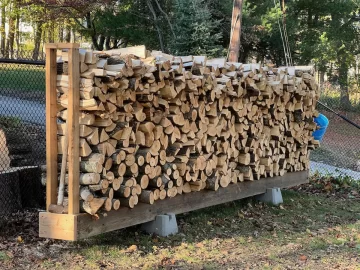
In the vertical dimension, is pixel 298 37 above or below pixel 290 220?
above

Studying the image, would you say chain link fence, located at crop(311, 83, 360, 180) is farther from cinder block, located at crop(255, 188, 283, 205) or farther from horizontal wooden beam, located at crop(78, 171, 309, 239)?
horizontal wooden beam, located at crop(78, 171, 309, 239)

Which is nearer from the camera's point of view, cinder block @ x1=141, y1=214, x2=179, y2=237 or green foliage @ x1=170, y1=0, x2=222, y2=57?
cinder block @ x1=141, y1=214, x2=179, y2=237

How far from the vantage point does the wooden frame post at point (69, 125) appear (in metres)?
4.30

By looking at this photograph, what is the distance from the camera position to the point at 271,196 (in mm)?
7430

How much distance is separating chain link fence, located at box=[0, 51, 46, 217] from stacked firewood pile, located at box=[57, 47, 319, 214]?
1.47 meters

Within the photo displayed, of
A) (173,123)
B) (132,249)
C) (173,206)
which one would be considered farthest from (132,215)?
(173,123)

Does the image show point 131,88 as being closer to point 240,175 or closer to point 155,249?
point 155,249

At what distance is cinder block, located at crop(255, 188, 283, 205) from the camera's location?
742cm

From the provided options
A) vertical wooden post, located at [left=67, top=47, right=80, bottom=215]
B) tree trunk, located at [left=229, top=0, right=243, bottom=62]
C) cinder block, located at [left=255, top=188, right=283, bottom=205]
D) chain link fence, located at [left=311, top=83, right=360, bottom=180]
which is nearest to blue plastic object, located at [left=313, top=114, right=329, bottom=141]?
cinder block, located at [left=255, top=188, right=283, bottom=205]

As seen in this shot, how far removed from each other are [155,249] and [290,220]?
7.85 ft

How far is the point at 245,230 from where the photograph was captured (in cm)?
600

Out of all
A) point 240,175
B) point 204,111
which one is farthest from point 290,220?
point 204,111

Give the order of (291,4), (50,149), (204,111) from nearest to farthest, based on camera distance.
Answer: (50,149)
(204,111)
(291,4)

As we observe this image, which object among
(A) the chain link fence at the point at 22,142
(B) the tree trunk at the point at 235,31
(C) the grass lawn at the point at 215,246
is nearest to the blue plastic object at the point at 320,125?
(C) the grass lawn at the point at 215,246
